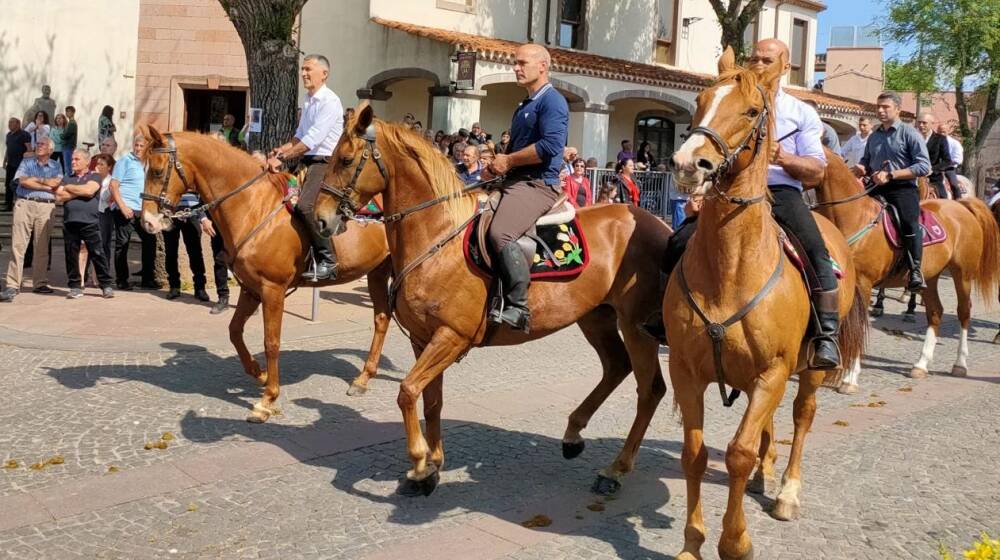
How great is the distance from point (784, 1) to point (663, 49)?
6.72 m

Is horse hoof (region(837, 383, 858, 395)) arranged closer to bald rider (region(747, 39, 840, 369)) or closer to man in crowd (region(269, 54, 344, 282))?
bald rider (region(747, 39, 840, 369))

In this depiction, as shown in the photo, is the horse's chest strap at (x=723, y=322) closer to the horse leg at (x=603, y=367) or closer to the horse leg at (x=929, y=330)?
the horse leg at (x=603, y=367)

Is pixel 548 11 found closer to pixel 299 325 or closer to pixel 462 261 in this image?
pixel 299 325

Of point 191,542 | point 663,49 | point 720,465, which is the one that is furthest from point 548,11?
point 191,542

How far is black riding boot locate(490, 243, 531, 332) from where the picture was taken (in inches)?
223

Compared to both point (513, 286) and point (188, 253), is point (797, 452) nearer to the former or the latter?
point (513, 286)

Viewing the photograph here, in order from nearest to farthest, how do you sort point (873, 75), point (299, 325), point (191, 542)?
point (191, 542), point (299, 325), point (873, 75)

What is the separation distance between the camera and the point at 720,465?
6.85m

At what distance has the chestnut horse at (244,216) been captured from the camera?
25.3 feet

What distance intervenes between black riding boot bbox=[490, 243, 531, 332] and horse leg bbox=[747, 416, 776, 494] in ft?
6.15

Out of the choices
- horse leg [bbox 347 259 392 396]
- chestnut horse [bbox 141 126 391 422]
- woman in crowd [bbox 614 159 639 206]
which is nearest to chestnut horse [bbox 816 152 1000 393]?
horse leg [bbox 347 259 392 396]

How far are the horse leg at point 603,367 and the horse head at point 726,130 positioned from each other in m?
2.30

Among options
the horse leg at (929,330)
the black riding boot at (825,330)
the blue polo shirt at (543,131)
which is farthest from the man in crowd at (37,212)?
the horse leg at (929,330)

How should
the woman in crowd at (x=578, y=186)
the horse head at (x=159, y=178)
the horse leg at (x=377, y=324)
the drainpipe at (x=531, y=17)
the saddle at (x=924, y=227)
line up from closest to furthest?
the horse head at (x=159, y=178)
the horse leg at (x=377, y=324)
the saddle at (x=924, y=227)
the woman in crowd at (x=578, y=186)
the drainpipe at (x=531, y=17)
